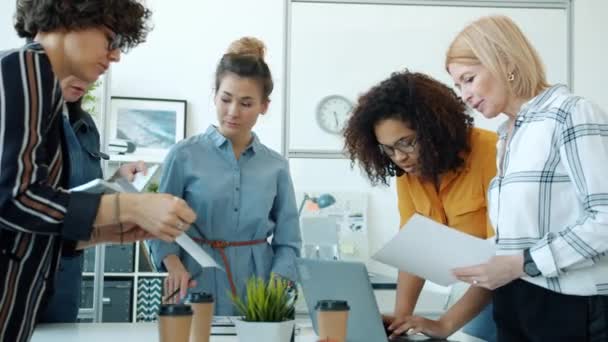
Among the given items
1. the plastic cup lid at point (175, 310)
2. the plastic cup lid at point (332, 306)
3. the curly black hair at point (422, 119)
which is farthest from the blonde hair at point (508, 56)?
the plastic cup lid at point (175, 310)

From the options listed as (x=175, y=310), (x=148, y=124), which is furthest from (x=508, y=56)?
(x=148, y=124)

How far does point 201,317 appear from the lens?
136 centimetres

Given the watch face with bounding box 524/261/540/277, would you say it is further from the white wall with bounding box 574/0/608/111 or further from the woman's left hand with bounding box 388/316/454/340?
the white wall with bounding box 574/0/608/111

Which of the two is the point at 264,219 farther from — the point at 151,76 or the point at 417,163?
the point at 151,76

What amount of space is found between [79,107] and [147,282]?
3.18 meters

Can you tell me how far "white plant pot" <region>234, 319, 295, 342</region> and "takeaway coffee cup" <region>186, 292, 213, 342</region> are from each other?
87 millimetres

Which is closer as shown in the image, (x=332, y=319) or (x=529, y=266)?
(x=332, y=319)

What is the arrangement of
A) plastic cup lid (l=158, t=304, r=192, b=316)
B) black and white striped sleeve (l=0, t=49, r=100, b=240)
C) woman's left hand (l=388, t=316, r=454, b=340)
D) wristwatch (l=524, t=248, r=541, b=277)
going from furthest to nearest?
woman's left hand (l=388, t=316, r=454, b=340) → wristwatch (l=524, t=248, r=541, b=277) → plastic cup lid (l=158, t=304, r=192, b=316) → black and white striped sleeve (l=0, t=49, r=100, b=240)

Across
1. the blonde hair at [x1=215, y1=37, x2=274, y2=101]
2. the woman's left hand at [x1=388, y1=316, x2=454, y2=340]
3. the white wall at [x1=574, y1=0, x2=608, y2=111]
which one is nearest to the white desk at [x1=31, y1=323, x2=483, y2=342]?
the woman's left hand at [x1=388, y1=316, x2=454, y2=340]

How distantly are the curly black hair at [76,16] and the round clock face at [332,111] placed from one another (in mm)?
1961

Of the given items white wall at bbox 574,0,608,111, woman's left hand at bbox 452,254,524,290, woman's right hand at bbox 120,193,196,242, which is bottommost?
woman's left hand at bbox 452,254,524,290

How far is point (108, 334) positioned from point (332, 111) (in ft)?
6.04

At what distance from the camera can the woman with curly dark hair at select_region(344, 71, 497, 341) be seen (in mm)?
1843

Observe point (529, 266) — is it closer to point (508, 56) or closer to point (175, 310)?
point (508, 56)
